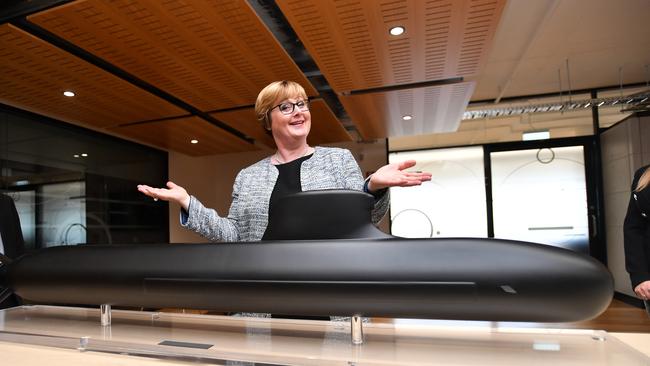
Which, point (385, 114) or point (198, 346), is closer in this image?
point (198, 346)

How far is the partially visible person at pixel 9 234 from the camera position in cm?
144

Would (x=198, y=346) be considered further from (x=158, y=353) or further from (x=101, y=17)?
(x=101, y=17)

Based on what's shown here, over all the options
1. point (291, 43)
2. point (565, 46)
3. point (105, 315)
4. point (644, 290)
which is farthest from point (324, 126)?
point (105, 315)

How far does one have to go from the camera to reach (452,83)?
343 centimetres

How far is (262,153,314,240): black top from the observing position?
1.18m

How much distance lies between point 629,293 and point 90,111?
619 centimetres

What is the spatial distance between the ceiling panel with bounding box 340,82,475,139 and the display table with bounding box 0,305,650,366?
3.01 meters

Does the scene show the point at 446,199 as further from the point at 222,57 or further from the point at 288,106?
the point at 288,106

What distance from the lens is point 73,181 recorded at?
430 centimetres

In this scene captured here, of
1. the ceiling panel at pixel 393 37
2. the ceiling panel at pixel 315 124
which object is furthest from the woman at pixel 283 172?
the ceiling panel at pixel 315 124

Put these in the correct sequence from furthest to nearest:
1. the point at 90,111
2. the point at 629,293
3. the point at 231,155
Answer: the point at 231,155, the point at 629,293, the point at 90,111

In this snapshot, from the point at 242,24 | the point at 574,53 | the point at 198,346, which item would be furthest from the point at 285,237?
the point at 574,53

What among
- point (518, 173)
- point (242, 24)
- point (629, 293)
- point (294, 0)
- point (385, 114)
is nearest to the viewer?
point (294, 0)

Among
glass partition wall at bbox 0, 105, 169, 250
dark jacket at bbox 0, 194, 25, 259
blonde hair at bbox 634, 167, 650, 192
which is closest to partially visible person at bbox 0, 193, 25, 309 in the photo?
dark jacket at bbox 0, 194, 25, 259
